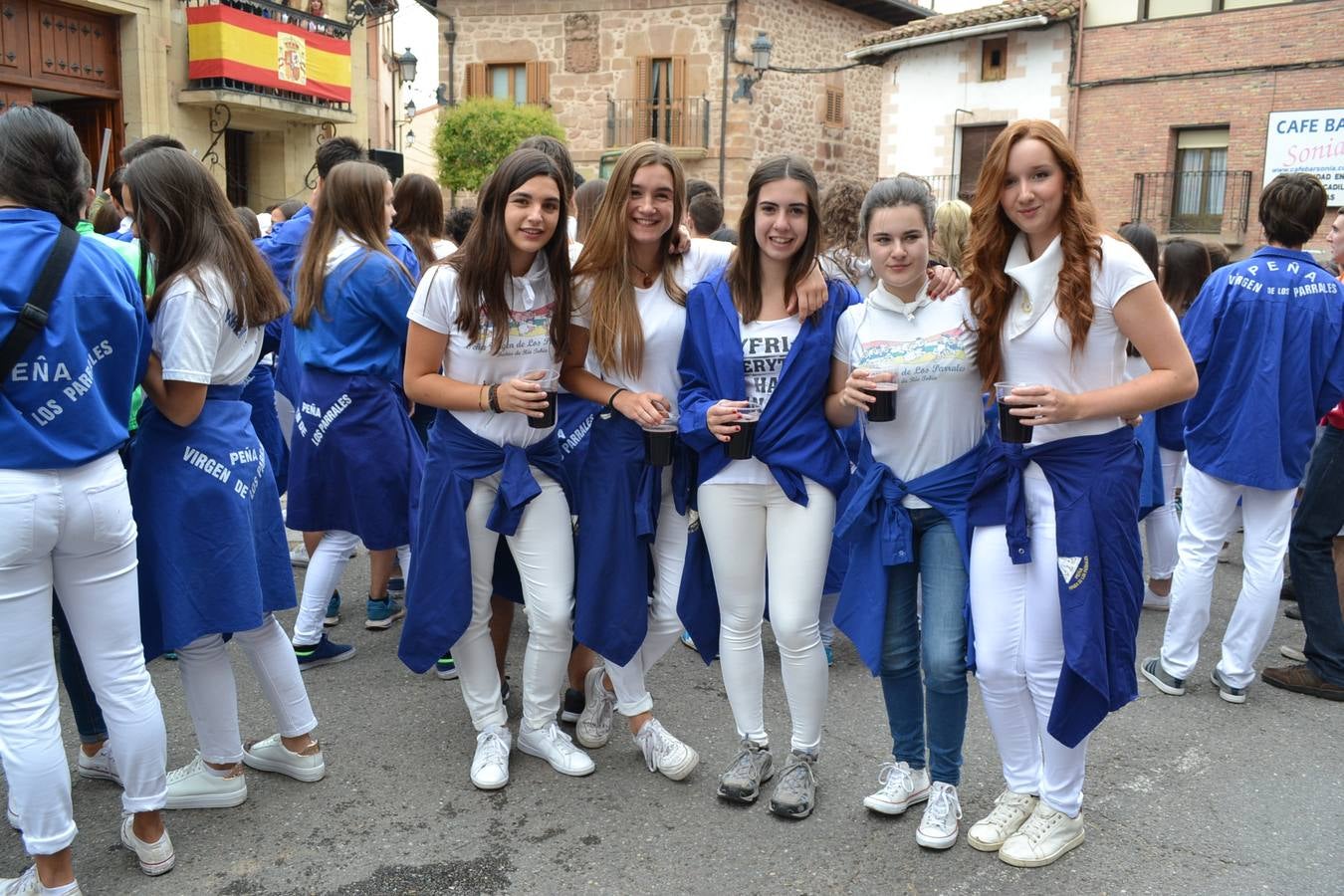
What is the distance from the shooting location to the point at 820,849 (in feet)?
11.1

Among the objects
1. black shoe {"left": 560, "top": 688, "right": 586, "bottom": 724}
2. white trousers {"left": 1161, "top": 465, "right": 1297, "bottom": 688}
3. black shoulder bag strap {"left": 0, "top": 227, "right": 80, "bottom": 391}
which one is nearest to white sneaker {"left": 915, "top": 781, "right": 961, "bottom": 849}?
black shoe {"left": 560, "top": 688, "right": 586, "bottom": 724}

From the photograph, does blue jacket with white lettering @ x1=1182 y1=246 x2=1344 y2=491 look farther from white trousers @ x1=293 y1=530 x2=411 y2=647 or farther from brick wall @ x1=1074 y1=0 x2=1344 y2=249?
brick wall @ x1=1074 y1=0 x2=1344 y2=249

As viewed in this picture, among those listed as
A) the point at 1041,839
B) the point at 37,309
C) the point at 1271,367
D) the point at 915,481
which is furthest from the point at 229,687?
the point at 1271,367

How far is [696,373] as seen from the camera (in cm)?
355

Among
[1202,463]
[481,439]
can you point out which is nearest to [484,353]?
[481,439]

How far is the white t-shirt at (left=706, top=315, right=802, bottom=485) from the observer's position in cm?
347

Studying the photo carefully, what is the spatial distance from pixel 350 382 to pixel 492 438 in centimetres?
122

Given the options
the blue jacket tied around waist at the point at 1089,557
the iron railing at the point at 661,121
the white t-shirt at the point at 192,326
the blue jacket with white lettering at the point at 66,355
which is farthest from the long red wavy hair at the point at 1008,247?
the iron railing at the point at 661,121

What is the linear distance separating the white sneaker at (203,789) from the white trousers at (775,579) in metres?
1.60

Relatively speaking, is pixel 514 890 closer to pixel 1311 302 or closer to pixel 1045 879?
pixel 1045 879

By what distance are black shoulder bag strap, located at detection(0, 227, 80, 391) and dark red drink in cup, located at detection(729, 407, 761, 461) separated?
179 cm

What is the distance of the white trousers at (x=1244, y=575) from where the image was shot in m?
4.66

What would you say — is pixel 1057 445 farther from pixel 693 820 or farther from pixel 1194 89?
pixel 1194 89

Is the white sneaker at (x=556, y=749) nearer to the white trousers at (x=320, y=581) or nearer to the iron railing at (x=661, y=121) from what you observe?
the white trousers at (x=320, y=581)
